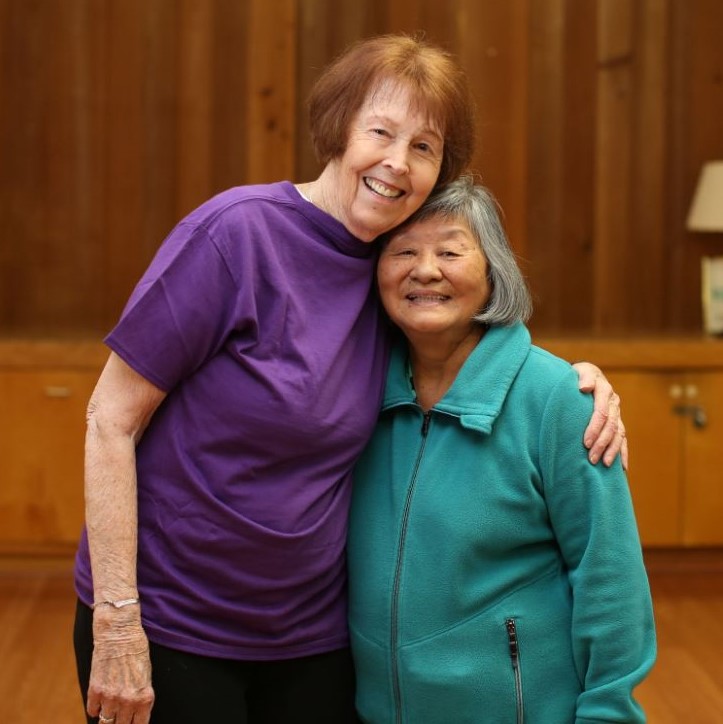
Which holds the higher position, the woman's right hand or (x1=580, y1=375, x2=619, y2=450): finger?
(x1=580, y1=375, x2=619, y2=450): finger

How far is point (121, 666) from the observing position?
5.82 ft

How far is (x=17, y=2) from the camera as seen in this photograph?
4.98m

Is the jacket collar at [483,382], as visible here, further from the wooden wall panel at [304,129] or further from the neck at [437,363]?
the wooden wall panel at [304,129]

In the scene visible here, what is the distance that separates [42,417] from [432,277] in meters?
2.97

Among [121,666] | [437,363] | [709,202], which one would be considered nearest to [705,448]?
[709,202]

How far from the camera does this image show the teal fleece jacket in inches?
71.9

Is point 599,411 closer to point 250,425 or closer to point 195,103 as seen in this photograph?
point 250,425

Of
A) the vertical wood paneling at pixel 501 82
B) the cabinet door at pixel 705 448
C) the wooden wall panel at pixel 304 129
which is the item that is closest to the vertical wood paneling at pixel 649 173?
the wooden wall panel at pixel 304 129

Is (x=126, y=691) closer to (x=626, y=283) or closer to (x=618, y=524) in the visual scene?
(x=618, y=524)

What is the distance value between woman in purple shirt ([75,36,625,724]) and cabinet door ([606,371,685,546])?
2.87 metres

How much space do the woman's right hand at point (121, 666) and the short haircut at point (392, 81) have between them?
2.43ft

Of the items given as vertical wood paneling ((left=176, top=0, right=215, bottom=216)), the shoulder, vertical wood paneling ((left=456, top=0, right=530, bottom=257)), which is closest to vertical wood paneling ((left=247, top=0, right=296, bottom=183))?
vertical wood paneling ((left=176, top=0, right=215, bottom=216))

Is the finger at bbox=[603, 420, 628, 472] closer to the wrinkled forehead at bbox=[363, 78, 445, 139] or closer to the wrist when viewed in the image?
the wrinkled forehead at bbox=[363, 78, 445, 139]

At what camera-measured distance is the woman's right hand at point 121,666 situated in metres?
1.77
